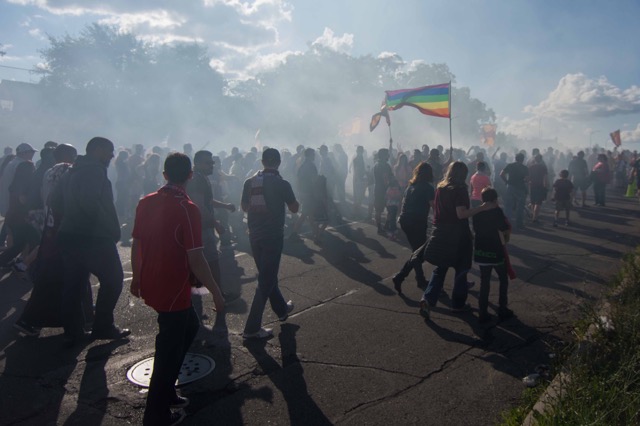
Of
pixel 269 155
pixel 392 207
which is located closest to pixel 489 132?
pixel 392 207

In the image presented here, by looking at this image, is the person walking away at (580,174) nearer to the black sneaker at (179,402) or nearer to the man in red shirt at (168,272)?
the black sneaker at (179,402)

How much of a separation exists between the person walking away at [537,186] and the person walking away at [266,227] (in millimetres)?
9693

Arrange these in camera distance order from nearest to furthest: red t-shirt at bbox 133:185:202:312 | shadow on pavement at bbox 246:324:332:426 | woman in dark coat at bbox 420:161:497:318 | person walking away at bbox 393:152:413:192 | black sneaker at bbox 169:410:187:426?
1. red t-shirt at bbox 133:185:202:312
2. black sneaker at bbox 169:410:187:426
3. shadow on pavement at bbox 246:324:332:426
4. woman in dark coat at bbox 420:161:497:318
5. person walking away at bbox 393:152:413:192

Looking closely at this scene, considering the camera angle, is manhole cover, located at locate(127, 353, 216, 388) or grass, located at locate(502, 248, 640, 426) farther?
manhole cover, located at locate(127, 353, 216, 388)

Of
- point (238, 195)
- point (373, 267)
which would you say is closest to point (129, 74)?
point (238, 195)

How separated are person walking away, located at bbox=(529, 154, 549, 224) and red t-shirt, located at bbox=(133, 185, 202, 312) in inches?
452

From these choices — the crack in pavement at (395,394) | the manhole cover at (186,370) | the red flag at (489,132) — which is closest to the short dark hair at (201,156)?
the manhole cover at (186,370)

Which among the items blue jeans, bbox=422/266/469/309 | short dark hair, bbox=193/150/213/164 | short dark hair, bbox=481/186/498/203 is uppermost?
short dark hair, bbox=193/150/213/164

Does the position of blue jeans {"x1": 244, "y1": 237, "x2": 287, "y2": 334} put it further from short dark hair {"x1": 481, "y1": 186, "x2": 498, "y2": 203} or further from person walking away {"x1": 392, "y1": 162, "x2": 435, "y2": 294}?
short dark hair {"x1": 481, "y1": 186, "x2": 498, "y2": 203}

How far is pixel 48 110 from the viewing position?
3588cm

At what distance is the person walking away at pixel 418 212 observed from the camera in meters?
6.65

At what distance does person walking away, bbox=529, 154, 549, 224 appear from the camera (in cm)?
1318

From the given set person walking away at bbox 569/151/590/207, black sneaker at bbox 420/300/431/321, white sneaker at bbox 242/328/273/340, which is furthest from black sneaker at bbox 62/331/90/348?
person walking away at bbox 569/151/590/207

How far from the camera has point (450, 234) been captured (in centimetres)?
567
